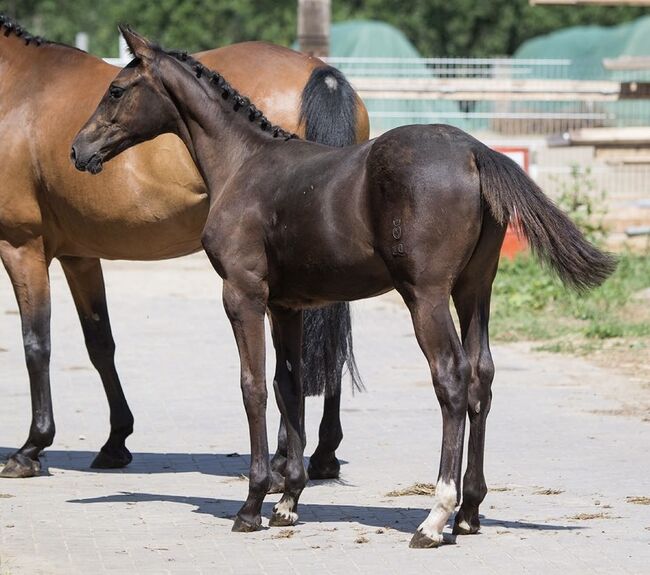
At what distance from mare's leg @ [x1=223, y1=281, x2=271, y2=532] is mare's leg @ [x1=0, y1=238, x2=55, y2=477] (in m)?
1.79

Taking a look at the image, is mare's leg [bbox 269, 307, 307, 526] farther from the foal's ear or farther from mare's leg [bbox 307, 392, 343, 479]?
the foal's ear

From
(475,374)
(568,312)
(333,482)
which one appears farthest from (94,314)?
(568,312)

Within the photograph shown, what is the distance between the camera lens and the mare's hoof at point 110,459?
7.07 metres

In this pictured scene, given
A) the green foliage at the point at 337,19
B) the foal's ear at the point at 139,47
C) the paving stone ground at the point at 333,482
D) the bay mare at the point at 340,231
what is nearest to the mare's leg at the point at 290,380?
the bay mare at the point at 340,231

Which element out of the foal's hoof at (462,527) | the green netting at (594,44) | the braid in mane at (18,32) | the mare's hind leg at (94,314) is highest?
the green netting at (594,44)

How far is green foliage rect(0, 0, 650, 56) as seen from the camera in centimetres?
3678

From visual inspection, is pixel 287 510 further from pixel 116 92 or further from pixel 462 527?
pixel 116 92

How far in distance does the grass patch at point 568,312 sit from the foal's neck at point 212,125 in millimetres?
4687

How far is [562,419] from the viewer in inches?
314

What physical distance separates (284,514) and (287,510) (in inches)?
1.0

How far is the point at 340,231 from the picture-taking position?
5258mm

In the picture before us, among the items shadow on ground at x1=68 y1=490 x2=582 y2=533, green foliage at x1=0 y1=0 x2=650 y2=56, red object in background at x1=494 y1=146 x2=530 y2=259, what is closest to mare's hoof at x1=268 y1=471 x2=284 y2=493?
shadow on ground at x1=68 y1=490 x2=582 y2=533

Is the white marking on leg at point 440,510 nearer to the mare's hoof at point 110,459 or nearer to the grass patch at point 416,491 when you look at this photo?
Result: the grass patch at point 416,491

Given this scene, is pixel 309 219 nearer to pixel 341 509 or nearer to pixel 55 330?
pixel 341 509
